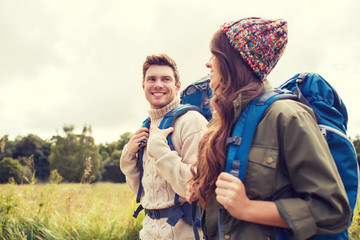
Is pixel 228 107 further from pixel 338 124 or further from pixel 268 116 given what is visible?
pixel 338 124

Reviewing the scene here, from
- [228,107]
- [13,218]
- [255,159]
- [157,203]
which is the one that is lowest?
[13,218]

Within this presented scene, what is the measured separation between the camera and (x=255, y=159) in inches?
50.4

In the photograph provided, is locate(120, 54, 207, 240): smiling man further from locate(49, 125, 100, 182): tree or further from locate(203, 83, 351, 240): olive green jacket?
locate(49, 125, 100, 182): tree

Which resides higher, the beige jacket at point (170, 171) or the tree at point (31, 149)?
the tree at point (31, 149)

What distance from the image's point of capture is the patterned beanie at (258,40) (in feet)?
4.72

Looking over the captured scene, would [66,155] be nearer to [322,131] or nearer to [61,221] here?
[61,221]

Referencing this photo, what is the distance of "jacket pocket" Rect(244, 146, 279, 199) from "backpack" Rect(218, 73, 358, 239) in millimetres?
32

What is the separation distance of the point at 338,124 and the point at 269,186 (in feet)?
1.57

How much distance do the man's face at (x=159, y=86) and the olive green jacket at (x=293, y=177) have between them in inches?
55.0

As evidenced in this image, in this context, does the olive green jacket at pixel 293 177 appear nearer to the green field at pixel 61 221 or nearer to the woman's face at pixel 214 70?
the woman's face at pixel 214 70

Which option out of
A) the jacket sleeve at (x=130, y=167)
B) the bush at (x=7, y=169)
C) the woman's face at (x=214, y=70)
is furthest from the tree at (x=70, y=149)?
the woman's face at (x=214, y=70)

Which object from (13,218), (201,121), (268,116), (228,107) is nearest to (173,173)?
(201,121)

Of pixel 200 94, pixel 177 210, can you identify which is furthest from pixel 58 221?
pixel 200 94

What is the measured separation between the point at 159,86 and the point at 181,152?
692 mm
